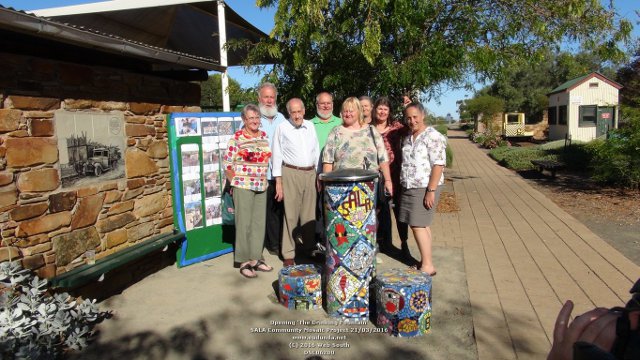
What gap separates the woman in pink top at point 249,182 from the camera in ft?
15.6

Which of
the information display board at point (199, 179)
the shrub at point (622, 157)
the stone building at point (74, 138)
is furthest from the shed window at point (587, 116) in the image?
the stone building at point (74, 138)

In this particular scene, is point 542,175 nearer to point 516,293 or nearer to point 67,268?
point 516,293

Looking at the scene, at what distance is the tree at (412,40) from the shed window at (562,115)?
59.9ft

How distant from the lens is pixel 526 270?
486cm

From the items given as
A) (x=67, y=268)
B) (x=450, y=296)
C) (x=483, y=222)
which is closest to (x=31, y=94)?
(x=67, y=268)

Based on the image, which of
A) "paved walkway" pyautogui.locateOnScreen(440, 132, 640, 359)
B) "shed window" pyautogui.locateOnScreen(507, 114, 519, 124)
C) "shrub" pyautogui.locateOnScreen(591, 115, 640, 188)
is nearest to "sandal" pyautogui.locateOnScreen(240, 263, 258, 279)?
"paved walkway" pyautogui.locateOnScreen(440, 132, 640, 359)

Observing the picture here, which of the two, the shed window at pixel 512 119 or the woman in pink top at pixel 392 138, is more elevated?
the shed window at pixel 512 119

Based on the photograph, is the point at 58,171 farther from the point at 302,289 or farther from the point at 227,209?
the point at 302,289

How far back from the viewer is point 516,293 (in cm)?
425

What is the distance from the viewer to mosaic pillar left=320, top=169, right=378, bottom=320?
3.62m

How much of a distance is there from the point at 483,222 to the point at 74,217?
5.61 meters

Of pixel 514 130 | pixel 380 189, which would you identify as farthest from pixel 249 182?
pixel 514 130

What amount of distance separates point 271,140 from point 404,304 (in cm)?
246

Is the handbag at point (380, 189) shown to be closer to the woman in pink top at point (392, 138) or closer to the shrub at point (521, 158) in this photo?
the woman in pink top at point (392, 138)
